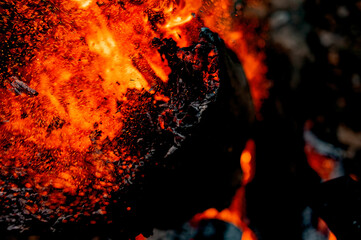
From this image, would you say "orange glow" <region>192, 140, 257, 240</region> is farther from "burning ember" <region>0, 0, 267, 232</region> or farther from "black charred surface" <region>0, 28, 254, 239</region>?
"burning ember" <region>0, 0, 267, 232</region>

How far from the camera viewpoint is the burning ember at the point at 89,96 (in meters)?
1.42

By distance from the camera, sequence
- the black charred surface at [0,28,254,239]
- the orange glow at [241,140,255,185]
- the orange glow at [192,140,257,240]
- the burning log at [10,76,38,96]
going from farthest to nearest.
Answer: the orange glow at [241,140,255,185], the orange glow at [192,140,257,240], the burning log at [10,76,38,96], the black charred surface at [0,28,254,239]

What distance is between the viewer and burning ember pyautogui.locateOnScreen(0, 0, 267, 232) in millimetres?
1417

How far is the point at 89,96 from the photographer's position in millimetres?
1549

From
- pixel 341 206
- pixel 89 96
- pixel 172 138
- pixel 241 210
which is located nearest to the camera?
pixel 172 138

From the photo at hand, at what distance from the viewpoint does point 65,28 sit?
1.65m

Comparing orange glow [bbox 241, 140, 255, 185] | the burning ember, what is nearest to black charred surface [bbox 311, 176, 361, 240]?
orange glow [bbox 241, 140, 255, 185]

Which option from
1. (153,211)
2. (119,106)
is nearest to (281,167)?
(153,211)

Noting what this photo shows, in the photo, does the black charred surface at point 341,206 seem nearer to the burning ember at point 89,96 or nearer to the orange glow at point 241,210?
the orange glow at point 241,210

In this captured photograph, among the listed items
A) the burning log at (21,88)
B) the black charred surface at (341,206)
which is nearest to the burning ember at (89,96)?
the burning log at (21,88)

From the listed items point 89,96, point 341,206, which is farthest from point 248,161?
point 89,96

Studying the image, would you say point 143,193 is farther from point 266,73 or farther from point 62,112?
point 266,73

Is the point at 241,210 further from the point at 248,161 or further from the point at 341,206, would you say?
the point at 341,206

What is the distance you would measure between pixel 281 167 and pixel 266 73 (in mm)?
1061
